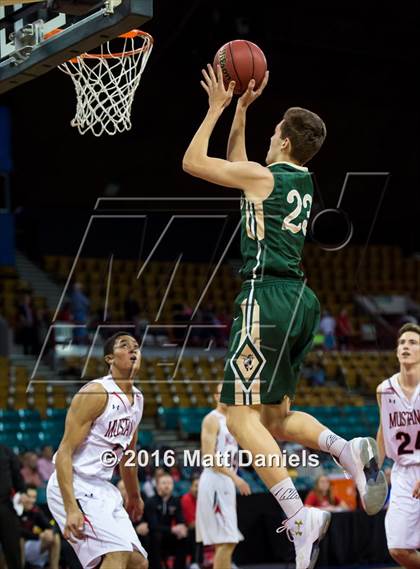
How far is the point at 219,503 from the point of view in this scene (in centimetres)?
1078

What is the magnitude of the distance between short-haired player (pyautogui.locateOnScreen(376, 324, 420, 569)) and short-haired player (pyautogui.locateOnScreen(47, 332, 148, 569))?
2023 mm

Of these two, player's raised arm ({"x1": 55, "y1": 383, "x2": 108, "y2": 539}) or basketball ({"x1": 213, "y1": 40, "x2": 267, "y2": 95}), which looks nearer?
basketball ({"x1": 213, "y1": 40, "x2": 267, "y2": 95})

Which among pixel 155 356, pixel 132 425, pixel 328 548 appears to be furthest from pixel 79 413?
pixel 155 356

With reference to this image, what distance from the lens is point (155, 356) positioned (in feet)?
64.1

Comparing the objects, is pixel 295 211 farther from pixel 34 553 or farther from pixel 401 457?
pixel 34 553

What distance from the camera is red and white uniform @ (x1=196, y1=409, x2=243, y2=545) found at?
34.4 ft

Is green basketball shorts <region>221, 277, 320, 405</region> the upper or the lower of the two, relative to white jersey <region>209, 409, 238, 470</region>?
upper

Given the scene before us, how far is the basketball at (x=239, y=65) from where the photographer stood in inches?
243

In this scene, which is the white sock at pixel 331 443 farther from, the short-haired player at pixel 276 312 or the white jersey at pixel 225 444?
the white jersey at pixel 225 444

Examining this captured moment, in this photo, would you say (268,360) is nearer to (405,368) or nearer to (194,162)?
(194,162)

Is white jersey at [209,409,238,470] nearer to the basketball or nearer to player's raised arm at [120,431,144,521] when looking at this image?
player's raised arm at [120,431,144,521]

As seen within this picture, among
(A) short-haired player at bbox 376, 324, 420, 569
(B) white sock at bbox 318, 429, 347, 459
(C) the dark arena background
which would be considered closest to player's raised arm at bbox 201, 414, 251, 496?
(A) short-haired player at bbox 376, 324, 420, 569

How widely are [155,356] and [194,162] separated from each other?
13931mm

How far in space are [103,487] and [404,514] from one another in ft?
7.80
